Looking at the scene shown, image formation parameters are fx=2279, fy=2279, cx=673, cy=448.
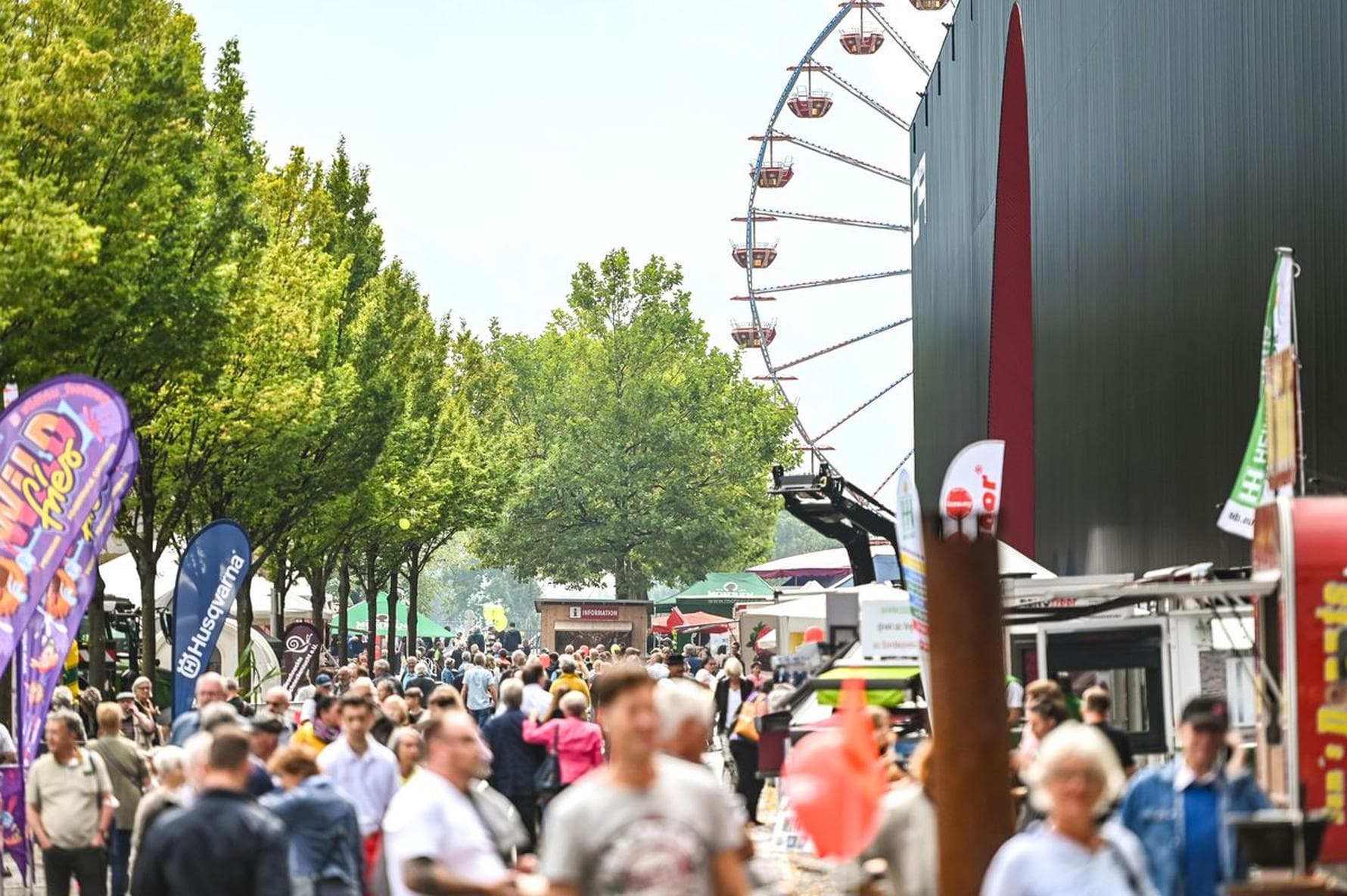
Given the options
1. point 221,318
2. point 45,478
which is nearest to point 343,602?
point 221,318

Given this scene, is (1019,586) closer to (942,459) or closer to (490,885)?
(490,885)

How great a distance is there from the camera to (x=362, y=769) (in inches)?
450

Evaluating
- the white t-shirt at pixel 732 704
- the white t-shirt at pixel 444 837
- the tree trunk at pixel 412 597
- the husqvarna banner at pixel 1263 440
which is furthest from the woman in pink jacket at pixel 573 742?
the tree trunk at pixel 412 597

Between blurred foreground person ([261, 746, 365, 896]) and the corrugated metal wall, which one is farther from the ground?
the corrugated metal wall

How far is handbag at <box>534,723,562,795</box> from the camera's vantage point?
56.9 feet

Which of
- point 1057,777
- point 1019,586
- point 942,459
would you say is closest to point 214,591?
point 1019,586

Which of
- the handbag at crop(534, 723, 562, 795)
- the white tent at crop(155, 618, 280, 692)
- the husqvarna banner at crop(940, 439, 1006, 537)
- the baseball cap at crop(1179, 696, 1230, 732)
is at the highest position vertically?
the husqvarna banner at crop(940, 439, 1006, 537)

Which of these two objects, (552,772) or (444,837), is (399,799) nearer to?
(444,837)

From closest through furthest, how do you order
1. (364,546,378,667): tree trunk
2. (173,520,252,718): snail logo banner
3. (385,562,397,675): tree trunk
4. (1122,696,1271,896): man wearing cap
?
(1122,696,1271,896): man wearing cap
(173,520,252,718): snail logo banner
(364,546,378,667): tree trunk
(385,562,397,675): tree trunk

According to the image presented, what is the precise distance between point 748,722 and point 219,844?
14.0 m

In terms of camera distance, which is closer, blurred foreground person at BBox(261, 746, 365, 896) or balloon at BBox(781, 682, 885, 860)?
balloon at BBox(781, 682, 885, 860)

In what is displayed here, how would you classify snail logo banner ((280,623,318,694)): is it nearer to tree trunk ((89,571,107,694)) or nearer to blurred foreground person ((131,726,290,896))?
tree trunk ((89,571,107,694))

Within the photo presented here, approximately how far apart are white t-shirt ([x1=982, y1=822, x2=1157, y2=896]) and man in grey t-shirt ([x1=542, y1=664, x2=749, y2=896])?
84 cm

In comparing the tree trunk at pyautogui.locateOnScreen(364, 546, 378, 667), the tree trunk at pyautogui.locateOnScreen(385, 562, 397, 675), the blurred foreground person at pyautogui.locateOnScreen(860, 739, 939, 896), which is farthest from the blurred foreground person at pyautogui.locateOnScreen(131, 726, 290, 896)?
the tree trunk at pyautogui.locateOnScreen(385, 562, 397, 675)
